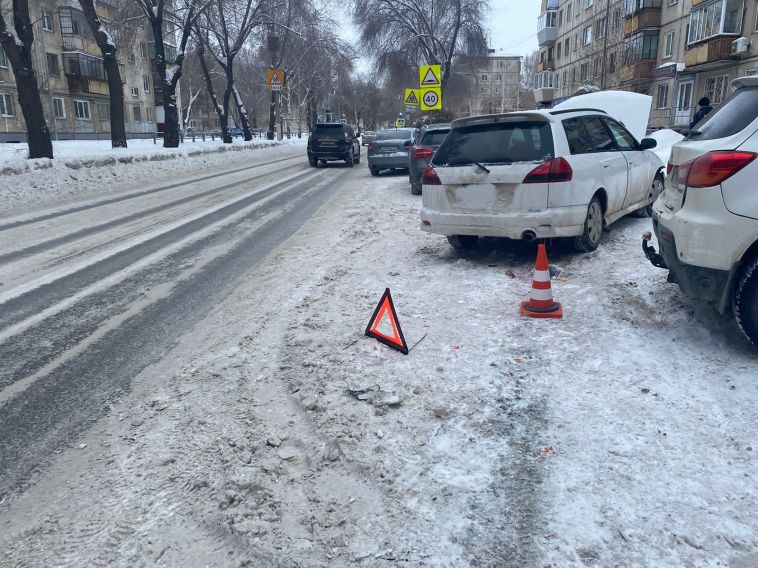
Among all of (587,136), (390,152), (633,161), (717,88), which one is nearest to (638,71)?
(717,88)

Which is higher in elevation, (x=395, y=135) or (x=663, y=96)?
(x=663, y=96)

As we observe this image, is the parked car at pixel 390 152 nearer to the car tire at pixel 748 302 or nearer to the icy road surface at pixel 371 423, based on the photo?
the icy road surface at pixel 371 423

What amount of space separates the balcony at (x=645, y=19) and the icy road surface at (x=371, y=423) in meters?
38.2

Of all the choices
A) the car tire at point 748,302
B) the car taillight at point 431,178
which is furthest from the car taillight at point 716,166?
the car taillight at point 431,178

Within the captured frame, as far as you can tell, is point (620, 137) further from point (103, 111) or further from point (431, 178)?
point (103, 111)

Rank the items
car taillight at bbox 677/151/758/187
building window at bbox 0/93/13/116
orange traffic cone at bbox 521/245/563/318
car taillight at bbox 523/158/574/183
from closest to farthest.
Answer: car taillight at bbox 677/151/758/187, orange traffic cone at bbox 521/245/563/318, car taillight at bbox 523/158/574/183, building window at bbox 0/93/13/116

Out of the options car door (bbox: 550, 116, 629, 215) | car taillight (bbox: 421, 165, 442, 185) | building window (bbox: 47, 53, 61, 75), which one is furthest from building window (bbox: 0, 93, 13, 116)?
car door (bbox: 550, 116, 629, 215)

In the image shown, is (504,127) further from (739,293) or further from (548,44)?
(548,44)

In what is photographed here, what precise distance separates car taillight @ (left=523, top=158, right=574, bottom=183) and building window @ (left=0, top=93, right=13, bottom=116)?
45387mm

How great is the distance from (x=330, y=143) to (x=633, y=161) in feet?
62.9

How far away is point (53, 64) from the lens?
4581 centimetres

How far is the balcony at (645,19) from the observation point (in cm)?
3766

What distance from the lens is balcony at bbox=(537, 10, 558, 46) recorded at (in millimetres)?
58812

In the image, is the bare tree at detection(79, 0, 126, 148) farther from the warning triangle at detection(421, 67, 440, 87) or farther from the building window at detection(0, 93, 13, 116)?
the building window at detection(0, 93, 13, 116)
